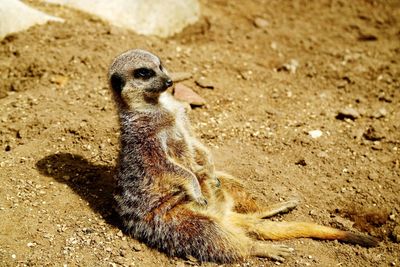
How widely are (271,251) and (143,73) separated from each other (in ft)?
4.10

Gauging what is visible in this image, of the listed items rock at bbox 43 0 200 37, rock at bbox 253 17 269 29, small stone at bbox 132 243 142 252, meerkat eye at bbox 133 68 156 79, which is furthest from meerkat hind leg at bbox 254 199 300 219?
rock at bbox 253 17 269 29

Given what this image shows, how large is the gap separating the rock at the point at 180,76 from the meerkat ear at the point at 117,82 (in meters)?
1.23

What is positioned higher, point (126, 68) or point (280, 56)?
point (126, 68)

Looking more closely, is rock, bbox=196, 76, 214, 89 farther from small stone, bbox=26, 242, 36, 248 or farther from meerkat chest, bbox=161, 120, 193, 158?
small stone, bbox=26, 242, 36, 248

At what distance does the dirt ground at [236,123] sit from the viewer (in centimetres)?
294

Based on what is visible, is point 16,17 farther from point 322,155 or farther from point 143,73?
point 322,155

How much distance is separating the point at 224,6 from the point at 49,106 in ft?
8.25

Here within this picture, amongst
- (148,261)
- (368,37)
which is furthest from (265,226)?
(368,37)

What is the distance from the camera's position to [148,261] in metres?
2.81

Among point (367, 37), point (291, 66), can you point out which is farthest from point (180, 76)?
point (367, 37)

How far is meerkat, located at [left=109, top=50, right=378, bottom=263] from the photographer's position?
2.79 metres

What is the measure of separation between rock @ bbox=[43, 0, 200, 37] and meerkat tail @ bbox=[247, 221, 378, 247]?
2.57 meters

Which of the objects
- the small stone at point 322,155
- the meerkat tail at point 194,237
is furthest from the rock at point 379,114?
the meerkat tail at point 194,237

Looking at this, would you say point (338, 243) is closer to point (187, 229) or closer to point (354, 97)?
point (187, 229)
